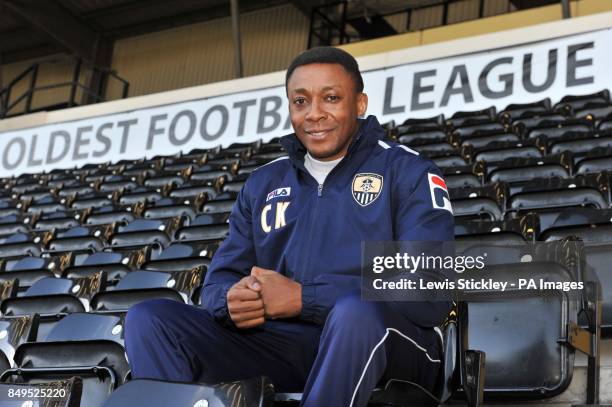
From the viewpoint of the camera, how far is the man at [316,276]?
66.2 inches

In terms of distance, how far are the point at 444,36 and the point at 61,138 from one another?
195 inches

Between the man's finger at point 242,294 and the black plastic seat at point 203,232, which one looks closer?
the man's finger at point 242,294

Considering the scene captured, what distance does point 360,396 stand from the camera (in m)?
1.62

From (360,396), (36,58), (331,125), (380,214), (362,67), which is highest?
(36,58)

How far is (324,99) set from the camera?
216 cm

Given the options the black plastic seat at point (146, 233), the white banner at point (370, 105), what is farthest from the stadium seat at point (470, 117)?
the black plastic seat at point (146, 233)

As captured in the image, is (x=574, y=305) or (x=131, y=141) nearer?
(x=574, y=305)

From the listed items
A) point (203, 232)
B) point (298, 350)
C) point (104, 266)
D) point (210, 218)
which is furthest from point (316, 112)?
point (210, 218)

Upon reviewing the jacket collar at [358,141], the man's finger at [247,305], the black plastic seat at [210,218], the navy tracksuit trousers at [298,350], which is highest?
→ the black plastic seat at [210,218]

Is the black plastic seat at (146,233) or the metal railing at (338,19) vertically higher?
the metal railing at (338,19)

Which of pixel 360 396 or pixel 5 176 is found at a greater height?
pixel 5 176

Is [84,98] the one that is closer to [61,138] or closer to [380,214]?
[61,138]

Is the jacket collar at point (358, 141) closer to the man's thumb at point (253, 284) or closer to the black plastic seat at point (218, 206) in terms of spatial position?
the man's thumb at point (253, 284)

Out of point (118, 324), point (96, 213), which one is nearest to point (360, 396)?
point (118, 324)
